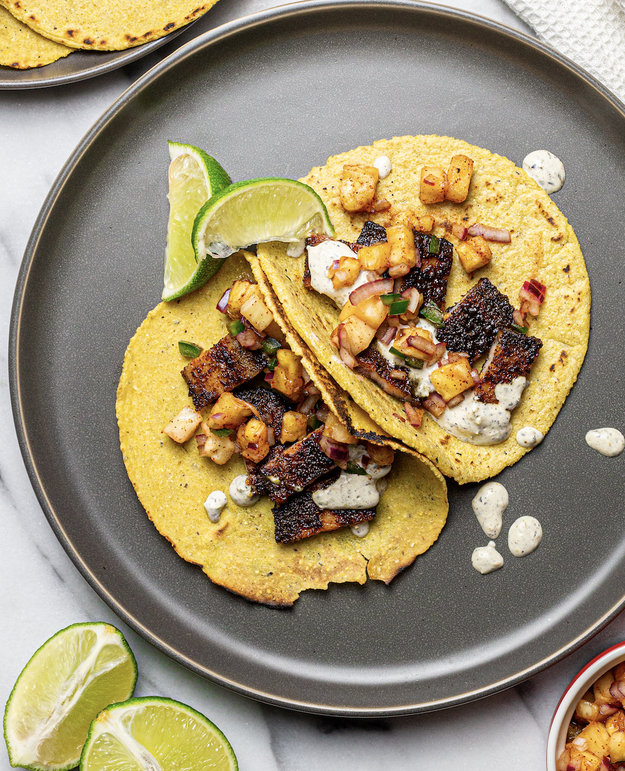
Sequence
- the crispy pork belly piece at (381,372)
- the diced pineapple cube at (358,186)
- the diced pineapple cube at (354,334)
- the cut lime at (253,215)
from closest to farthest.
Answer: the cut lime at (253,215)
the diced pineapple cube at (354,334)
the crispy pork belly piece at (381,372)
the diced pineapple cube at (358,186)

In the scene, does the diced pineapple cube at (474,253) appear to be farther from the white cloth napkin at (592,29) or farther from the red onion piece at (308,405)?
the white cloth napkin at (592,29)

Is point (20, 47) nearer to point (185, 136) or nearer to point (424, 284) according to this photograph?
point (185, 136)

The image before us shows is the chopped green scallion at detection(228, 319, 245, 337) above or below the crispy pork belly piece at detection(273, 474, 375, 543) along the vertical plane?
above

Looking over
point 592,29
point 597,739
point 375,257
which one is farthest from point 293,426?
point 592,29

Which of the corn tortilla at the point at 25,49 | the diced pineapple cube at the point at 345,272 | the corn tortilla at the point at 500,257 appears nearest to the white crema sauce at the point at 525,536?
the corn tortilla at the point at 500,257

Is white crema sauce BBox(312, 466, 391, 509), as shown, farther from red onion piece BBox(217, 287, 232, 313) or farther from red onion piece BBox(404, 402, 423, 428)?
red onion piece BBox(217, 287, 232, 313)

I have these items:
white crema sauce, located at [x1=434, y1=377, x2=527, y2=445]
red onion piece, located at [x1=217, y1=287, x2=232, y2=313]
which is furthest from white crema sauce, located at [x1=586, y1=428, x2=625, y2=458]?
red onion piece, located at [x1=217, y1=287, x2=232, y2=313]

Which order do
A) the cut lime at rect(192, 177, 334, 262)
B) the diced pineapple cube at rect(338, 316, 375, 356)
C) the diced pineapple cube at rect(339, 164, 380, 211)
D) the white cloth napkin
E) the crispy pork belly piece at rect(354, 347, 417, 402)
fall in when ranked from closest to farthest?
the cut lime at rect(192, 177, 334, 262)
the diced pineapple cube at rect(338, 316, 375, 356)
the crispy pork belly piece at rect(354, 347, 417, 402)
the diced pineapple cube at rect(339, 164, 380, 211)
the white cloth napkin
